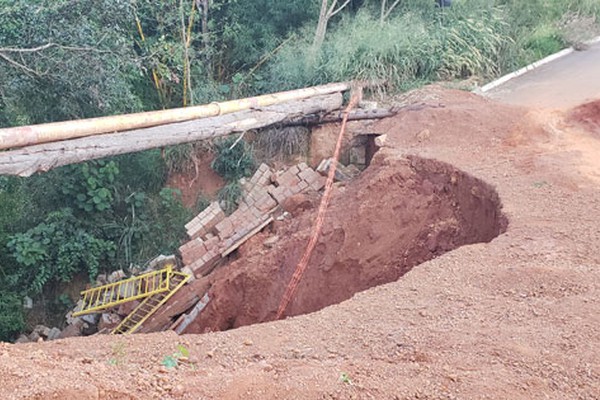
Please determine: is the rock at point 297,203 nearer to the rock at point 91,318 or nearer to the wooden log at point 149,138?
the wooden log at point 149,138

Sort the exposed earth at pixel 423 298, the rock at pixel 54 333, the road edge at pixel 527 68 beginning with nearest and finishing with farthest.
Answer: the exposed earth at pixel 423 298 < the rock at pixel 54 333 < the road edge at pixel 527 68

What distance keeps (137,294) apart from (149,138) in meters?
2.58

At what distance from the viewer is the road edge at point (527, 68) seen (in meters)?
10.2

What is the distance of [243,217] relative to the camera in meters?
8.77

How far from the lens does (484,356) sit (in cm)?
352

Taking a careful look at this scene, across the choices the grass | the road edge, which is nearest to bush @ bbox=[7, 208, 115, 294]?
the grass

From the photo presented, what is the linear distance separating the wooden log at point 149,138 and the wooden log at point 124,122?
0.08 m

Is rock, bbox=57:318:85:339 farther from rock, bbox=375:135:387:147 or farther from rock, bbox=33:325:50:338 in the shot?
rock, bbox=375:135:387:147

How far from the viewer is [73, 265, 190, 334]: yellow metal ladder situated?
26.4 ft

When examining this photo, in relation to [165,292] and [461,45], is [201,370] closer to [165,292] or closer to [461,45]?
[165,292]

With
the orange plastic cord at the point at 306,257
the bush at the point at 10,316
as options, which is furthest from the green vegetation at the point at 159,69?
the orange plastic cord at the point at 306,257

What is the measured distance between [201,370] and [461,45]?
8.87 metres

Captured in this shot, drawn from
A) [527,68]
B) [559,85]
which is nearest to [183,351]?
[559,85]

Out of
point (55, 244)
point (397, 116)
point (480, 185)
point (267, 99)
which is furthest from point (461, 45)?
point (55, 244)
